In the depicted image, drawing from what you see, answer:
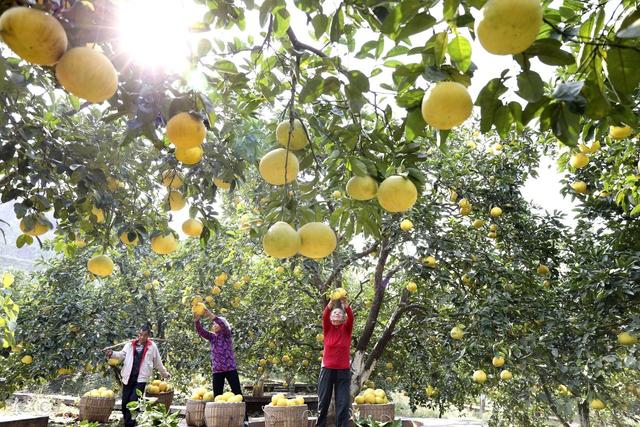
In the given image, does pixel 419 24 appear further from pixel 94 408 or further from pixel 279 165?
pixel 94 408

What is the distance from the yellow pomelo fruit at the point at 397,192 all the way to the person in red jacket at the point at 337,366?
8.67 feet

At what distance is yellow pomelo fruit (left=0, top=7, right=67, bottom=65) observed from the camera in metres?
0.98

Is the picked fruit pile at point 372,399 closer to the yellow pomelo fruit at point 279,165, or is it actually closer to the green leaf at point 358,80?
the yellow pomelo fruit at point 279,165

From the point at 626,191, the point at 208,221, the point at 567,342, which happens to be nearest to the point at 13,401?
the point at 208,221

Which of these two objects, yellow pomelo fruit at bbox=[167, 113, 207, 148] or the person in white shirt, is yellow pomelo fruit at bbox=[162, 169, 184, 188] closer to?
yellow pomelo fruit at bbox=[167, 113, 207, 148]

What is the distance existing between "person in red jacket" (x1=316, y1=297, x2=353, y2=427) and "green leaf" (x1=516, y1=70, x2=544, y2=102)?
10.6 ft

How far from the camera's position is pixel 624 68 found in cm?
98

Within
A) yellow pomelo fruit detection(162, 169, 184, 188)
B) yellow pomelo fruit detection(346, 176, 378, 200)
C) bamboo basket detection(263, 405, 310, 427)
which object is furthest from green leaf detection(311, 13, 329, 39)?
bamboo basket detection(263, 405, 310, 427)

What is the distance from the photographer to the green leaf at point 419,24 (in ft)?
3.56

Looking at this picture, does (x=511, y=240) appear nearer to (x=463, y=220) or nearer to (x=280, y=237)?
(x=463, y=220)

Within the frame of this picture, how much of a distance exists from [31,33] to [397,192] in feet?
3.69

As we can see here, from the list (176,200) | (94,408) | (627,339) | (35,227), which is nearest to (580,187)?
(627,339)

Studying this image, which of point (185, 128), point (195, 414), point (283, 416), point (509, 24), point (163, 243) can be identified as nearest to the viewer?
point (509, 24)

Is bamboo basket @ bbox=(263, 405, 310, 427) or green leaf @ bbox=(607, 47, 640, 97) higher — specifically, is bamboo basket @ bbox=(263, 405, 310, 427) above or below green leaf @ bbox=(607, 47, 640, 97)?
below
